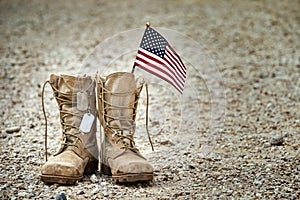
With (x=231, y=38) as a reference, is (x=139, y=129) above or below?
below

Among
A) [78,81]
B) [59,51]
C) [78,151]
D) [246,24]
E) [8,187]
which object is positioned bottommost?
[8,187]

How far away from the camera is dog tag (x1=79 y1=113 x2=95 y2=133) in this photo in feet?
7.14

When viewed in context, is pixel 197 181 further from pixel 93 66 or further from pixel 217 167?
pixel 93 66

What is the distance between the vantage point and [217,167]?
2352 millimetres

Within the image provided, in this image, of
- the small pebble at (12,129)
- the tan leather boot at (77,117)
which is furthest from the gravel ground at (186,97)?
the tan leather boot at (77,117)

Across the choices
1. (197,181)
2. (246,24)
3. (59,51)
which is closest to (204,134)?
(197,181)

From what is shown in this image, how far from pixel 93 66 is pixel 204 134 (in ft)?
5.29

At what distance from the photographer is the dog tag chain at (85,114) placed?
7.14 ft

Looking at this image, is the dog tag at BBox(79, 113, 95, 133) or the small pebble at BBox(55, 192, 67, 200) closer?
the small pebble at BBox(55, 192, 67, 200)

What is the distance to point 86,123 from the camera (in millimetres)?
2182

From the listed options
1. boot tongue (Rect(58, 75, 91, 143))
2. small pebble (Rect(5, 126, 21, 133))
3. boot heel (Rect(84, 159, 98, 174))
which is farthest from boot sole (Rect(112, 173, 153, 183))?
small pebble (Rect(5, 126, 21, 133))

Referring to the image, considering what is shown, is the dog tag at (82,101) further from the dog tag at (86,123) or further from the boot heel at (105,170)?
the boot heel at (105,170)

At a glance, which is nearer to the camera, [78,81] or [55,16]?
[78,81]

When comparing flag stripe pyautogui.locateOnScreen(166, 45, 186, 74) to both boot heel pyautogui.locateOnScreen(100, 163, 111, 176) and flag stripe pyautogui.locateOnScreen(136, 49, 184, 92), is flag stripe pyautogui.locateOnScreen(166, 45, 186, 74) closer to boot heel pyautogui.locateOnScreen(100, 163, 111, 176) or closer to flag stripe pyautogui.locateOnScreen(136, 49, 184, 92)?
flag stripe pyautogui.locateOnScreen(136, 49, 184, 92)
